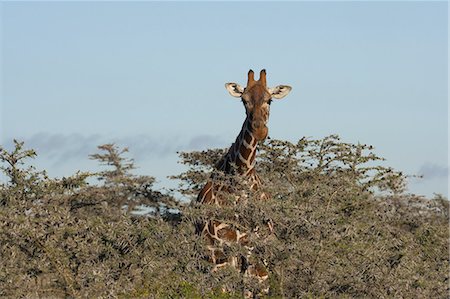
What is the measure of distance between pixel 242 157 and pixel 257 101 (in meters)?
1.34

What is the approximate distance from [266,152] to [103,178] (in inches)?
602

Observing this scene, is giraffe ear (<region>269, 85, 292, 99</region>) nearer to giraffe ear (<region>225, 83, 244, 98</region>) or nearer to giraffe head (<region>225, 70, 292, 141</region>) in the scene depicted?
giraffe head (<region>225, 70, 292, 141</region>)

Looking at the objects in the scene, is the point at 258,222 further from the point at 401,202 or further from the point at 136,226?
the point at 401,202

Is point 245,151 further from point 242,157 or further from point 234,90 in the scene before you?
point 234,90

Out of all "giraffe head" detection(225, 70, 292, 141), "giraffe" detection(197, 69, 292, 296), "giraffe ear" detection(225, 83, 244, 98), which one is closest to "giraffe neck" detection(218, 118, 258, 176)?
"giraffe" detection(197, 69, 292, 296)

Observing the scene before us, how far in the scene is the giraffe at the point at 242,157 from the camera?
2203cm

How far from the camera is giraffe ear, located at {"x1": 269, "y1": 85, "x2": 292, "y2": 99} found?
23.9m

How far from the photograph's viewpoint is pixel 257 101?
22.9m

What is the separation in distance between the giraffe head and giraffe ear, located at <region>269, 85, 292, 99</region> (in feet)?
0.21

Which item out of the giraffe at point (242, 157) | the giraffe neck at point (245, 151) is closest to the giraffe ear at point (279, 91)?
the giraffe at point (242, 157)

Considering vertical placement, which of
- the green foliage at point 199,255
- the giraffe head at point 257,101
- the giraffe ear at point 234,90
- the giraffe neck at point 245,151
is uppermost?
the giraffe ear at point 234,90

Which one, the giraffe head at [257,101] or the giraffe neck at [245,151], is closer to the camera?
the giraffe head at [257,101]

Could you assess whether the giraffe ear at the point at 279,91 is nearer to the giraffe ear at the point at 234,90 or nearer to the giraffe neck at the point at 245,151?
the giraffe ear at the point at 234,90

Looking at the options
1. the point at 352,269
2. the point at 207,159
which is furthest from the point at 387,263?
the point at 207,159
